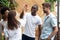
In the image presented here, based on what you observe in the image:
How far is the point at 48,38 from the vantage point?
6.35 meters

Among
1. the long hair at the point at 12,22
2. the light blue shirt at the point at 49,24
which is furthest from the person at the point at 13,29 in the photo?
the light blue shirt at the point at 49,24

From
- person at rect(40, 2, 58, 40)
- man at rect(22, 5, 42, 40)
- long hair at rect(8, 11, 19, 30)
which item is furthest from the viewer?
man at rect(22, 5, 42, 40)

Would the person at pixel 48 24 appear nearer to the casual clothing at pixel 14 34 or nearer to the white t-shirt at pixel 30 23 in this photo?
the casual clothing at pixel 14 34

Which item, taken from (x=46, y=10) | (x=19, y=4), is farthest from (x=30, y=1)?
(x=46, y=10)

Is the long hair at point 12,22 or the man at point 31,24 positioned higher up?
the long hair at point 12,22

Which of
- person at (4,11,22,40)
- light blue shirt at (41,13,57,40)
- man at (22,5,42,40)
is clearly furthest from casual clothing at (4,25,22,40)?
man at (22,5,42,40)

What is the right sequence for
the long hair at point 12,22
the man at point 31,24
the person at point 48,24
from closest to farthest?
the long hair at point 12,22 → the person at point 48,24 → the man at point 31,24

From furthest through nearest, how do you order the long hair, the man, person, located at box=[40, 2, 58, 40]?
1. the man
2. person, located at box=[40, 2, 58, 40]
3. the long hair

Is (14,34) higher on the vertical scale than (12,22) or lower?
lower

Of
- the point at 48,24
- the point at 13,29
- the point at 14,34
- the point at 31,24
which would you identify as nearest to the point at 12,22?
the point at 13,29

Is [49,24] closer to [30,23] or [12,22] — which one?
[12,22]

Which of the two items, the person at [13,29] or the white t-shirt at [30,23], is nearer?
the person at [13,29]

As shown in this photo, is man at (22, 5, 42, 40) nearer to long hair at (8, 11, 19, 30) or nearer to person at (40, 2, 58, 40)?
person at (40, 2, 58, 40)

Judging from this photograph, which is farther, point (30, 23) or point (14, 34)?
point (30, 23)
